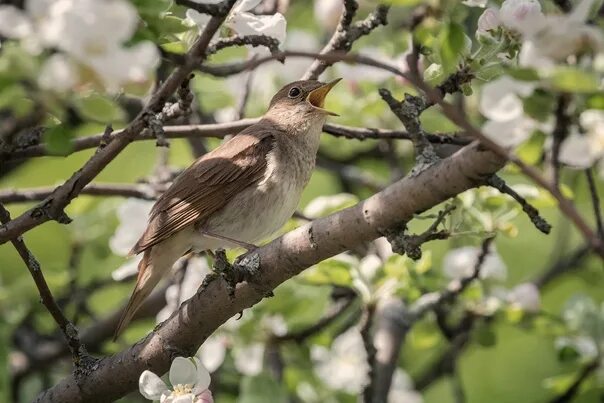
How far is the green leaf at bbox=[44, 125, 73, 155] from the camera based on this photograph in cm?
246

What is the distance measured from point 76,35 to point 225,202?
2191 millimetres

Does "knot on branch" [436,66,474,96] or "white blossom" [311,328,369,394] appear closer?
"knot on branch" [436,66,474,96]

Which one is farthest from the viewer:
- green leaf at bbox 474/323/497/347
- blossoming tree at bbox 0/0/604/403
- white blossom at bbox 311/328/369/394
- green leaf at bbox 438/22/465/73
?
white blossom at bbox 311/328/369/394

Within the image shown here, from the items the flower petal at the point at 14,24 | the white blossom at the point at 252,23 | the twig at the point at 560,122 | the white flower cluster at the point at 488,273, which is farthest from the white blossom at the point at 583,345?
the flower petal at the point at 14,24

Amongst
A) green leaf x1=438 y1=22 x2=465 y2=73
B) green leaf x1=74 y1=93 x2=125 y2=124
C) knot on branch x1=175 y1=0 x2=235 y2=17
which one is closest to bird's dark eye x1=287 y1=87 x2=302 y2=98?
knot on branch x1=175 y1=0 x2=235 y2=17

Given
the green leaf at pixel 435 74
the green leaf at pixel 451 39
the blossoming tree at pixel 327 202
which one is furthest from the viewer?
the green leaf at pixel 435 74

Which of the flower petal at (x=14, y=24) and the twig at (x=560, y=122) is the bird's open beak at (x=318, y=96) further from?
the flower petal at (x=14, y=24)

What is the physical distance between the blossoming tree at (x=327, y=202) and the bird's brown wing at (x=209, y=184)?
0.22 metres

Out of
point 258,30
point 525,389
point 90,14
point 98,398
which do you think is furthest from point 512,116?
point 525,389

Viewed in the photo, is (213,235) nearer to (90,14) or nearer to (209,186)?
(209,186)

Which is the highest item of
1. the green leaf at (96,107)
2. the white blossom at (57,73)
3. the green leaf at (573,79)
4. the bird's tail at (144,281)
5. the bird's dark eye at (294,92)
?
the green leaf at (573,79)

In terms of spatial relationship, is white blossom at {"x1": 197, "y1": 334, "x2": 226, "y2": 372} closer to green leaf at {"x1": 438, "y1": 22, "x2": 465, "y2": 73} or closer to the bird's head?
the bird's head

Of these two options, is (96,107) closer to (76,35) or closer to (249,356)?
(76,35)

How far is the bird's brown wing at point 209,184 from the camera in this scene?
13.7ft
